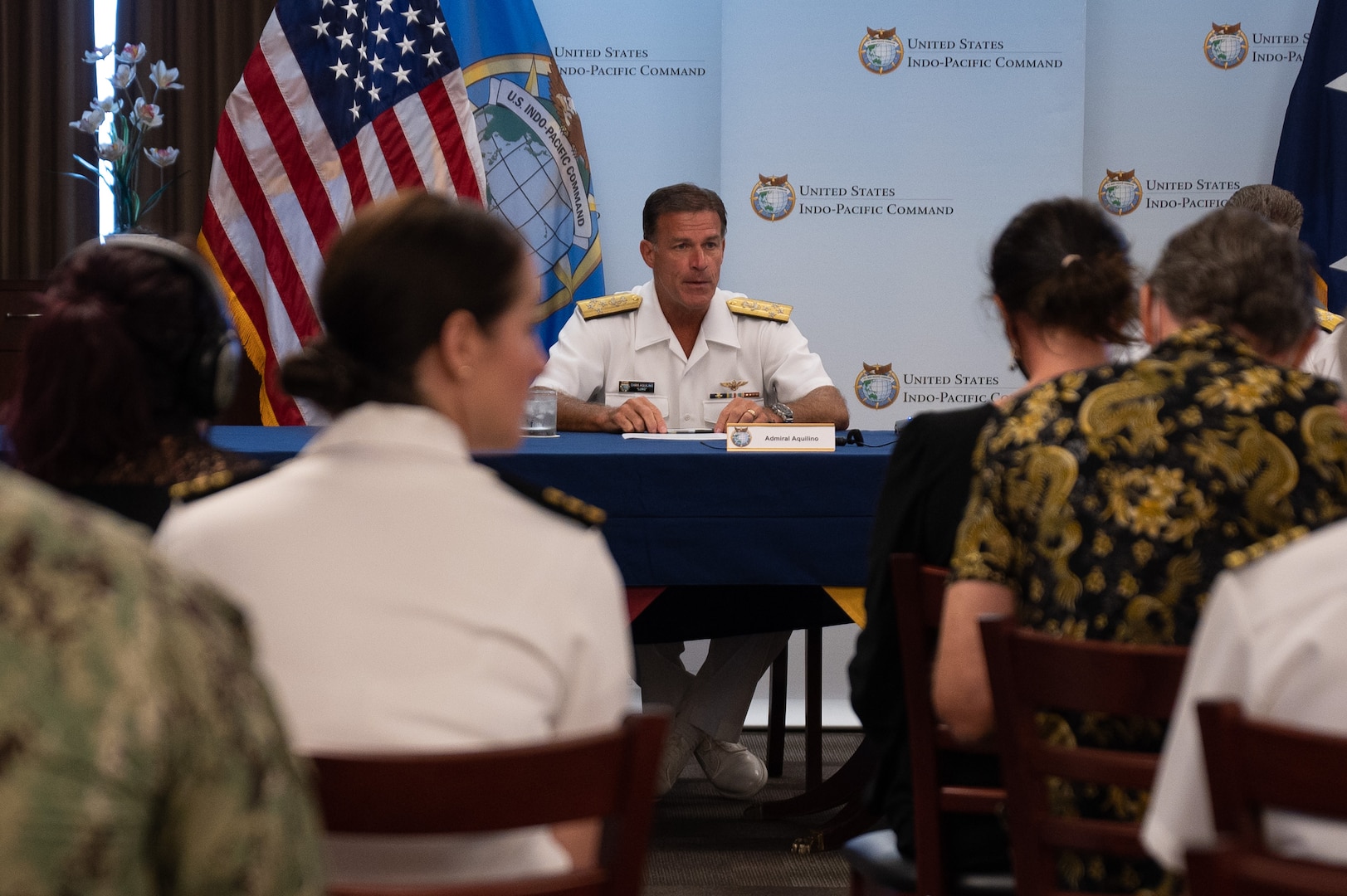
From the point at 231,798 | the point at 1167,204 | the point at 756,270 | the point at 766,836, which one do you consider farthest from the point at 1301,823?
the point at 1167,204

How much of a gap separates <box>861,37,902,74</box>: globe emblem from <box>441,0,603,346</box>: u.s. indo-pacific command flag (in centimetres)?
105

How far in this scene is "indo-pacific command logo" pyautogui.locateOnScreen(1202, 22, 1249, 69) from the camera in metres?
5.20

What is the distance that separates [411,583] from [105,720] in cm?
54

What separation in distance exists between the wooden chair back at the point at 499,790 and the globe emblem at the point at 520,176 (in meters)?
4.02

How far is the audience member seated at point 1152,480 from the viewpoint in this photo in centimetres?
131

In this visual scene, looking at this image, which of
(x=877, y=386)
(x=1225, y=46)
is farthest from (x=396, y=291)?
(x=1225, y=46)

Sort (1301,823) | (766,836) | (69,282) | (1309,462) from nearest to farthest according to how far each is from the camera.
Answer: (1301,823), (1309,462), (69,282), (766,836)

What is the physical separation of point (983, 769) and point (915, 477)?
38 centimetres

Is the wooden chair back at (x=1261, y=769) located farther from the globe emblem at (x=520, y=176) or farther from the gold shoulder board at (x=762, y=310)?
the globe emblem at (x=520, y=176)

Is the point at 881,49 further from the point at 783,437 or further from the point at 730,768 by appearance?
the point at 730,768

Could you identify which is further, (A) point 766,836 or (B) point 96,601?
(A) point 766,836

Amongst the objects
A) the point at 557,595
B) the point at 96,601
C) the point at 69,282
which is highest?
the point at 69,282

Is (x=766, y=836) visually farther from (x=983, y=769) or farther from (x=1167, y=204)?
(x=1167, y=204)

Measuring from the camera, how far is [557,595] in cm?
104
